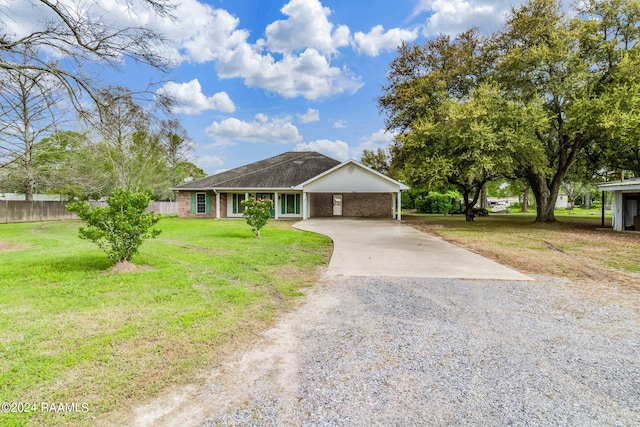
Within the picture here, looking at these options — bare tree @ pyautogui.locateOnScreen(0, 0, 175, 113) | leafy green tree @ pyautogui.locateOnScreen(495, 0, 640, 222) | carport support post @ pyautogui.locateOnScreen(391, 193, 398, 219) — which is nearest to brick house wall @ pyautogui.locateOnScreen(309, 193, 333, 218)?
carport support post @ pyautogui.locateOnScreen(391, 193, 398, 219)

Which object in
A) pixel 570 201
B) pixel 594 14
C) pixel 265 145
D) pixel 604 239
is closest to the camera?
pixel 604 239

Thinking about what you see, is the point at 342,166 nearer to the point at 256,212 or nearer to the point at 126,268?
the point at 256,212

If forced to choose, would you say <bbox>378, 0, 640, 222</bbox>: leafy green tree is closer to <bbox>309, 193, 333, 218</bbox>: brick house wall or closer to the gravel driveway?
<bbox>309, 193, 333, 218</bbox>: brick house wall

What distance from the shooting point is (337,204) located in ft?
88.3

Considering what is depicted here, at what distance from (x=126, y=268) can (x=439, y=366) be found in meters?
6.17

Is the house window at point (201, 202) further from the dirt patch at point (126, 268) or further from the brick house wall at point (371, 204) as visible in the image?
the dirt patch at point (126, 268)

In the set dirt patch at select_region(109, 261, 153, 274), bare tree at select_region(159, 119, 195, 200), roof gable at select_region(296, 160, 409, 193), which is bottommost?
dirt patch at select_region(109, 261, 153, 274)

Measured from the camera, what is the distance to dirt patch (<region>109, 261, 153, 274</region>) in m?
6.63

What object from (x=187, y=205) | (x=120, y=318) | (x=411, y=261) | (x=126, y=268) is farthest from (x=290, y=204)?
(x=120, y=318)

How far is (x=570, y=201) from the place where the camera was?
4734cm

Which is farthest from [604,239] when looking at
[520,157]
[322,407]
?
[322,407]

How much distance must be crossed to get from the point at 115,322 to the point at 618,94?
19.6 meters

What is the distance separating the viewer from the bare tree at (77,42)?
7.50 meters

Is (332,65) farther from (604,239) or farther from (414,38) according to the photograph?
(604,239)
